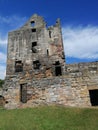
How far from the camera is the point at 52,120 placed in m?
11.8

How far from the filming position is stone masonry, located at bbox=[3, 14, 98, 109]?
15727mm

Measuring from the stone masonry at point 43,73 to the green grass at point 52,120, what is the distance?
2.09m

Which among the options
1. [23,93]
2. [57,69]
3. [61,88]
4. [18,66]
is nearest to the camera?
[61,88]

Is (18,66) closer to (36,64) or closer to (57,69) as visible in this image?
(36,64)

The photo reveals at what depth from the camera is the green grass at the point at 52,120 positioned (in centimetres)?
1052

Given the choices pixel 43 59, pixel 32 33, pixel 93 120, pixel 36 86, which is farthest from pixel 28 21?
pixel 93 120

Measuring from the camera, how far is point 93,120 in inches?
442

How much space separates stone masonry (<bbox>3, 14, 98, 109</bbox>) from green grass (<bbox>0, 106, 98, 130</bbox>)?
2.09 m

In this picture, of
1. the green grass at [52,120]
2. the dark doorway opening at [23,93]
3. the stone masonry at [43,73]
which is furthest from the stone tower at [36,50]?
the green grass at [52,120]

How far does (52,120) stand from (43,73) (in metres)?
6.28

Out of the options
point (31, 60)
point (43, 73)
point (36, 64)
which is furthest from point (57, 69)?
point (31, 60)

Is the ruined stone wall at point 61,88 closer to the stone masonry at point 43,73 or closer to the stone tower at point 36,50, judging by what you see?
the stone masonry at point 43,73

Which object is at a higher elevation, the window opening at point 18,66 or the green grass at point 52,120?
the window opening at point 18,66

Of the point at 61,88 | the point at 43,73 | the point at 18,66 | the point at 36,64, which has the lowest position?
the point at 61,88
